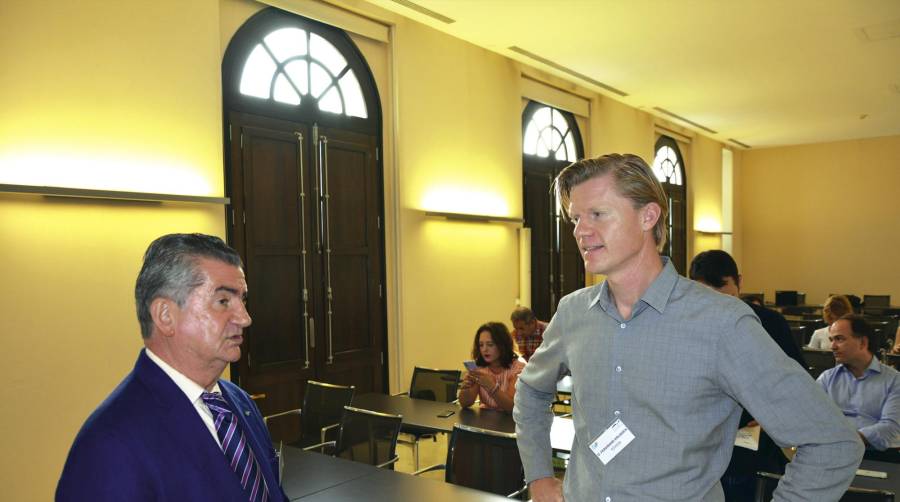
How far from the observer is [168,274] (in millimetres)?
1434

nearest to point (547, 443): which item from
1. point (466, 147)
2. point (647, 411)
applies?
point (647, 411)

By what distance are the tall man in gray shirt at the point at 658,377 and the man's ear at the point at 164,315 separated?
3.11ft

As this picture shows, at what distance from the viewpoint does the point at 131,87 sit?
15.0 ft

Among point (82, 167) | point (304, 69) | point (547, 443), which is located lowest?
point (547, 443)

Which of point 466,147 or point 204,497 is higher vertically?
point 466,147

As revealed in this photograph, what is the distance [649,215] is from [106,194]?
3821mm

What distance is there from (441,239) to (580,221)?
5836 millimetres

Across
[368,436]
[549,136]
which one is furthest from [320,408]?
[549,136]

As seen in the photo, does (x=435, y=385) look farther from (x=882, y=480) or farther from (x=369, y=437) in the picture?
(x=882, y=480)

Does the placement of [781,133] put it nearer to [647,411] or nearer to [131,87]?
[131,87]

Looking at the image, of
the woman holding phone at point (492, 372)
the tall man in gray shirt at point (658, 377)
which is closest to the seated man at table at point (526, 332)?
the woman holding phone at point (492, 372)

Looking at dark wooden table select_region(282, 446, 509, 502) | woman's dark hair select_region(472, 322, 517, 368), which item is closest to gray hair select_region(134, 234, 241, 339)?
dark wooden table select_region(282, 446, 509, 502)

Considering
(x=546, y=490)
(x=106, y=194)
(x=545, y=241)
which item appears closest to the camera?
(x=546, y=490)

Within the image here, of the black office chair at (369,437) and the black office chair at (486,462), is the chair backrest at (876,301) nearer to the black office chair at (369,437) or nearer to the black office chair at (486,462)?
the black office chair at (486,462)
